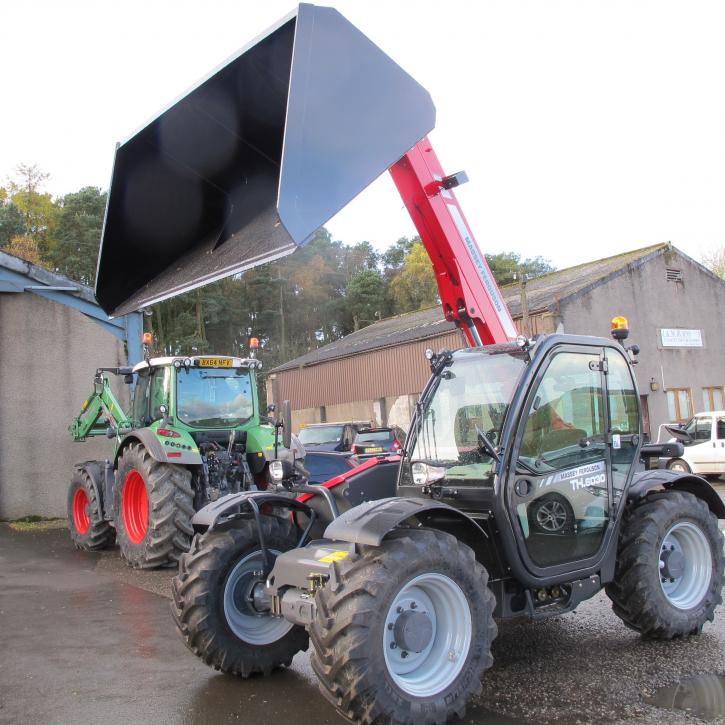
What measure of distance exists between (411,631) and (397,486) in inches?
49.5

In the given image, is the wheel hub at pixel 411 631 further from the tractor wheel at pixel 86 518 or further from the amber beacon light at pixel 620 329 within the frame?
the tractor wheel at pixel 86 518

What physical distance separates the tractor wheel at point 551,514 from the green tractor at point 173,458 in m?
4.48

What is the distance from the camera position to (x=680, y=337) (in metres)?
25.9

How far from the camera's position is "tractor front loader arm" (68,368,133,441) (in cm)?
1104

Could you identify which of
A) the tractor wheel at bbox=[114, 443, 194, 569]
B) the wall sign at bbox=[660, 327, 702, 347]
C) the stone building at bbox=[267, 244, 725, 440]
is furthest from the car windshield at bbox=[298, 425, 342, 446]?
the wall sign at bbox=[660, 327, 702, 347]

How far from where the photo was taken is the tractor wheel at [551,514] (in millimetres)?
4375

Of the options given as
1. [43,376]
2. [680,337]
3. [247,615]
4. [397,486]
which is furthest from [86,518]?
[680,337]

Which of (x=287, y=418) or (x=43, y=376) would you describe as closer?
(x=287, y=418)

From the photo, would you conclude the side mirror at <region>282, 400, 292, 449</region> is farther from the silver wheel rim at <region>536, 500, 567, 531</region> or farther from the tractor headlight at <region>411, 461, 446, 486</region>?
the silver wheel rim at <region>536, 500, 567, 531</region>

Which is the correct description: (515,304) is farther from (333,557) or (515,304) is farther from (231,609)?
(333,557)

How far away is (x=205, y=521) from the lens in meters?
4.68

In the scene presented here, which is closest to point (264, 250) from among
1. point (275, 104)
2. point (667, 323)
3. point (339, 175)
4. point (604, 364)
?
point (339, 175)

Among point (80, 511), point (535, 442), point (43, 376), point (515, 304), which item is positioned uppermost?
point (515, 304)

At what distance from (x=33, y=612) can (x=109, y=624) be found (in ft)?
3.22
